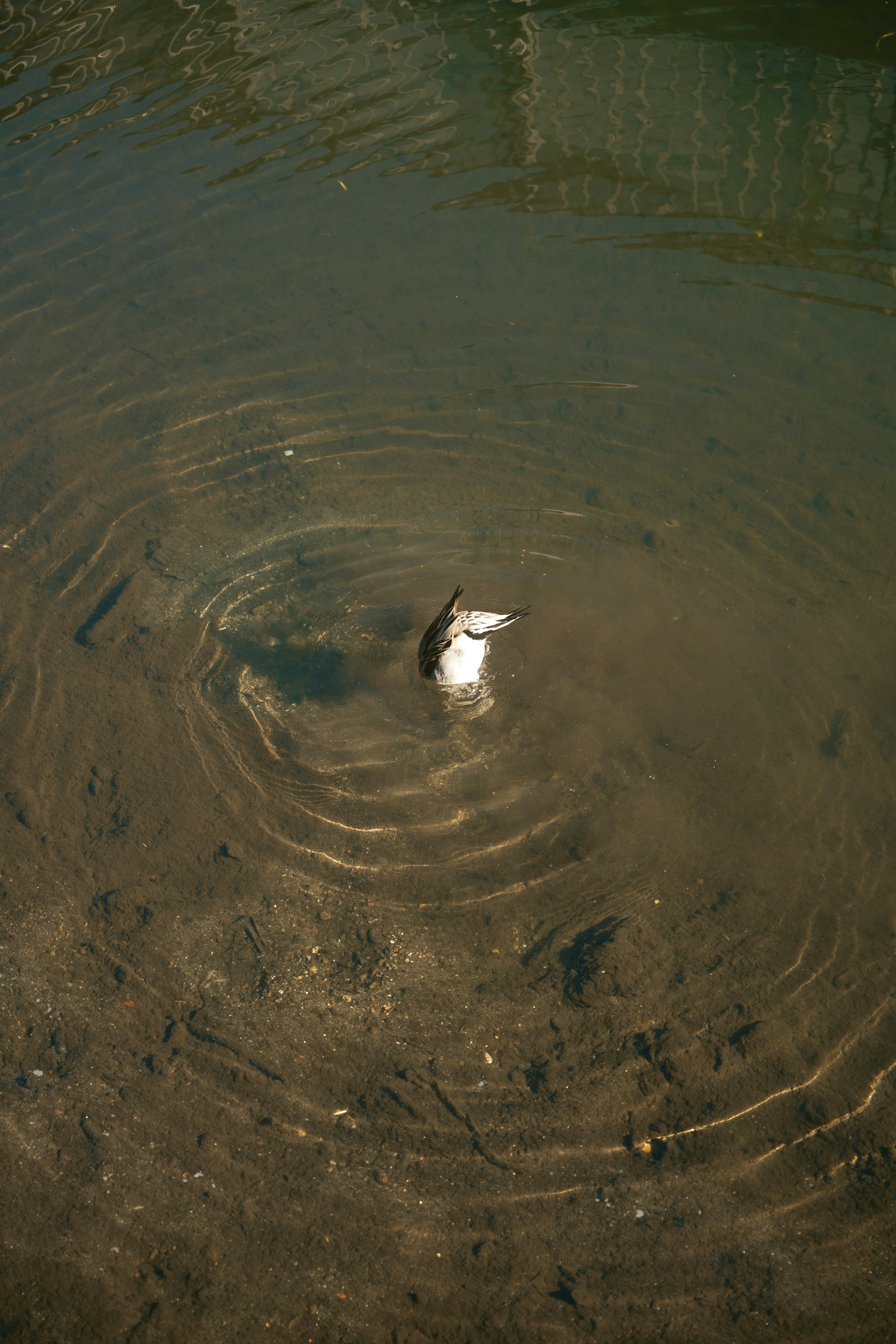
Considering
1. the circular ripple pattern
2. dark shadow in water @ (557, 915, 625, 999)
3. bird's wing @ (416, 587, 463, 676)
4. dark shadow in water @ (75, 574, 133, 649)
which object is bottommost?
dark shadow in water @ (557, 915, 625, 999)

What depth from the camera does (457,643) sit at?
16.2 feet

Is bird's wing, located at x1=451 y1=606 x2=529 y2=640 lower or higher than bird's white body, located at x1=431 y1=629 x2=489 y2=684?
higher

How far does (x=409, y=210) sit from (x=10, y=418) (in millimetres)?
4495

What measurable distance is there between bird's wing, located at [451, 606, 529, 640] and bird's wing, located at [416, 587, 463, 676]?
0.03 m

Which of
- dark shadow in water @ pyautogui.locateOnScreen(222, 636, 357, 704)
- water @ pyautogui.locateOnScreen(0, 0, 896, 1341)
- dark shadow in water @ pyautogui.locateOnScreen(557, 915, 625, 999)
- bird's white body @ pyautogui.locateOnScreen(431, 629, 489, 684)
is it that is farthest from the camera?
dark shadow in water @ pyautogui.locateOnScreen(222, 636, 357, 704)

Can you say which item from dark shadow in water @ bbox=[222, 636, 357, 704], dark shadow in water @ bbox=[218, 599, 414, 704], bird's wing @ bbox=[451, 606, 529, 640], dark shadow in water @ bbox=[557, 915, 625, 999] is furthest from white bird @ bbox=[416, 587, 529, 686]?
dark shadow in water @ bbox=[557, 915, 625, 999]

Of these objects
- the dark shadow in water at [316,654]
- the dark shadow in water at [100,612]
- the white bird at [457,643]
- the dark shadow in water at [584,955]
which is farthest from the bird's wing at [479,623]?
the dark shadow in water at [100,612]

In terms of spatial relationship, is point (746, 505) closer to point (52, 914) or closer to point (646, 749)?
point (646, 749)

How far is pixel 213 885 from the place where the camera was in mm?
4500

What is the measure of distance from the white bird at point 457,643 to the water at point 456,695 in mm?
227

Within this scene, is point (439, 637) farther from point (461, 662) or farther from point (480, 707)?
point (480, 707)

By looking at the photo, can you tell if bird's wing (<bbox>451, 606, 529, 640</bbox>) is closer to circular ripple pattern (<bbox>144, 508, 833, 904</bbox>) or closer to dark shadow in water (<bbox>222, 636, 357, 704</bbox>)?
circular ripple pattern (<bbox>144, 508, 833, 904</bbox>)

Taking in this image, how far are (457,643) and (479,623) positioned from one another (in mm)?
177

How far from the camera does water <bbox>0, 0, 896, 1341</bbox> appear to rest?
3.46m
